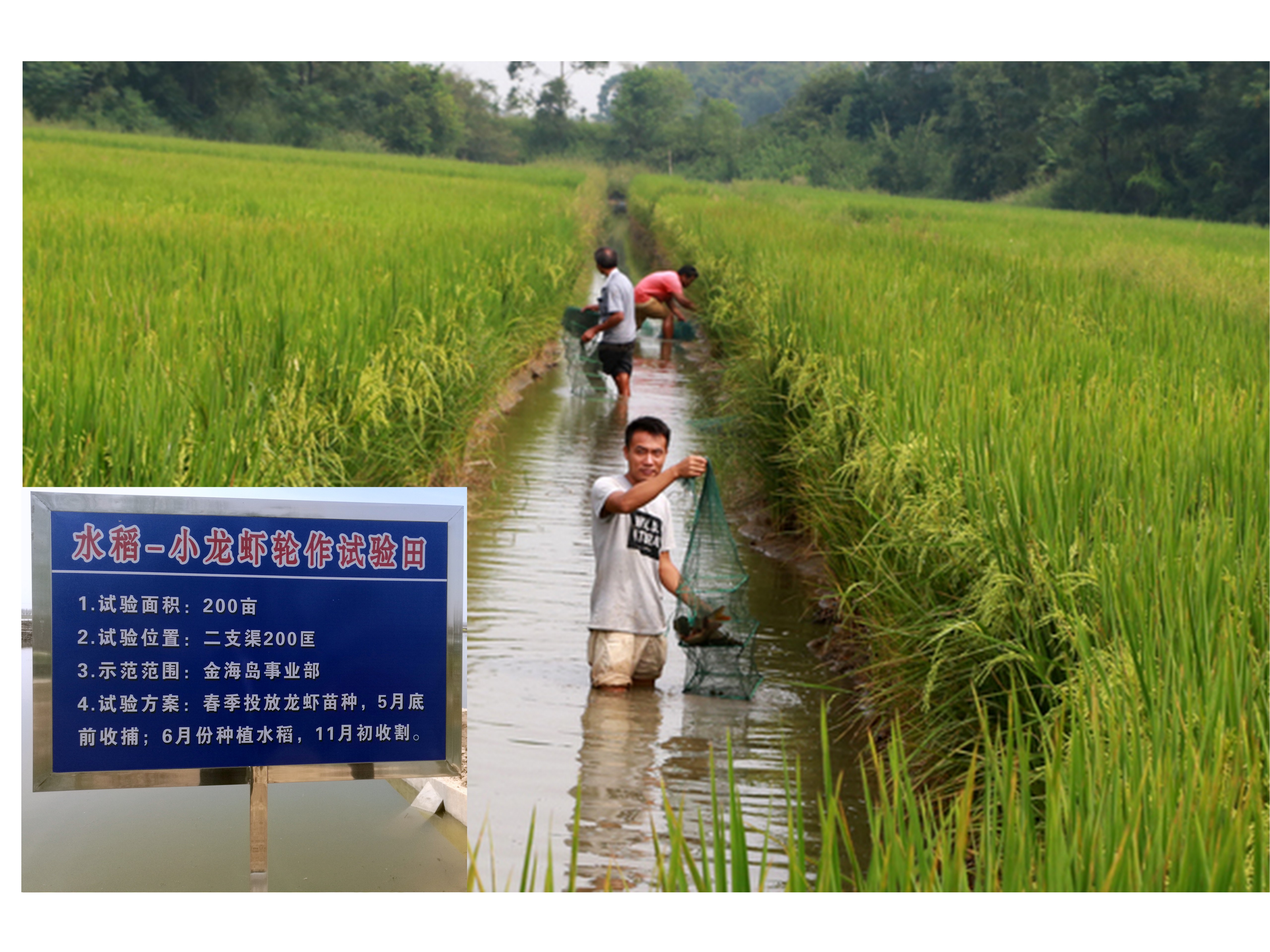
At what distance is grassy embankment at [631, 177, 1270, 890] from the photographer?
1980 mm

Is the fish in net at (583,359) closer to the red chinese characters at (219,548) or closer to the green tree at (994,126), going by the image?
the red chinese characters at (219,548)

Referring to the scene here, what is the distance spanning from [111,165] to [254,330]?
1456cm

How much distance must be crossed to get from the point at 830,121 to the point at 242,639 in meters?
49.0

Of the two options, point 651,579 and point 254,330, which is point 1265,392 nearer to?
point 651,579

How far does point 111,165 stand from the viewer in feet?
58.8

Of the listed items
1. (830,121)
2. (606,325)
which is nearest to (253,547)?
(606,325)

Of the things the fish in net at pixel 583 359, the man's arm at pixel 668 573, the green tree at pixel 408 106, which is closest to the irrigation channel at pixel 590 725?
the man's arm at pixel 668 573

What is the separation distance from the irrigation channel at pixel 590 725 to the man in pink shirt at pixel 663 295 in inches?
174

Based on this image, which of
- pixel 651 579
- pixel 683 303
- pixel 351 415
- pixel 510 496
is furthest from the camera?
pixel 683 303

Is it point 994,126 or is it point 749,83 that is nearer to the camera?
point 994,126

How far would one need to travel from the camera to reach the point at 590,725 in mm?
4332

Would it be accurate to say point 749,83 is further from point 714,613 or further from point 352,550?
point 352,550

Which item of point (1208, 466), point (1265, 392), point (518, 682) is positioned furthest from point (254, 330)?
point (1265, 392)

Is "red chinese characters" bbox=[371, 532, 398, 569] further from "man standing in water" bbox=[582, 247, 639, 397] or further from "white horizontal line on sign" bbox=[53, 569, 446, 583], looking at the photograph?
"man standing in water" bbox=[582, 247, 639, 397]
